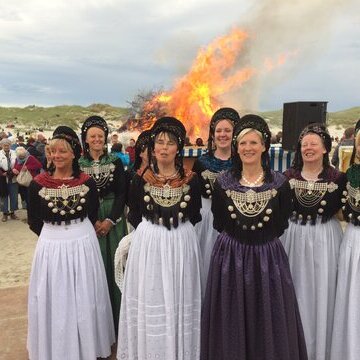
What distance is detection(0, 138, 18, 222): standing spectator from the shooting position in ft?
32.8

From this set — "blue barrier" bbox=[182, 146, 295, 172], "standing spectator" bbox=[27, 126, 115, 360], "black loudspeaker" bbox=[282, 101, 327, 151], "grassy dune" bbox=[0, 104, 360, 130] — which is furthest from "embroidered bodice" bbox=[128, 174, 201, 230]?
"grassy dune" bbox=[0, 104, 360, 130]

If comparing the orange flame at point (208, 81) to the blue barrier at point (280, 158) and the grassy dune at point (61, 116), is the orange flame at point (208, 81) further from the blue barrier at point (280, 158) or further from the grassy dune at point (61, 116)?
the grassy dune at point (61, 116)

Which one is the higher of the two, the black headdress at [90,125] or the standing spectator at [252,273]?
the black headdress at [90,125]

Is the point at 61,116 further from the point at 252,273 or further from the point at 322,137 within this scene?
the point at 252,273

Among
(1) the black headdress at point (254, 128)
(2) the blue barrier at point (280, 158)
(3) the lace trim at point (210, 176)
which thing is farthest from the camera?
(2) the blue barrier at point (280, 158)

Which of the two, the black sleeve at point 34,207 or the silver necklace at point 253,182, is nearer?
the silver necklace at point 253,182

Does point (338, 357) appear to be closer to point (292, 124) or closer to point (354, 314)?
point (354, 314)

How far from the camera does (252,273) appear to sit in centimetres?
300

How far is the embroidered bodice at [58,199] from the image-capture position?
3434 millimetres

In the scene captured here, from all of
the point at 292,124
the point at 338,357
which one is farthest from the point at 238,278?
the point at 292,124

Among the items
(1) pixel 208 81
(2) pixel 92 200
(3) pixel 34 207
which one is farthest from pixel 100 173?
(1) pixel 208 81

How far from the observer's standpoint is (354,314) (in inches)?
129

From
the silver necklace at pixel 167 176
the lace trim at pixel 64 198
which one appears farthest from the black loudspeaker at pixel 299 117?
the lace trim at pixel 64 198

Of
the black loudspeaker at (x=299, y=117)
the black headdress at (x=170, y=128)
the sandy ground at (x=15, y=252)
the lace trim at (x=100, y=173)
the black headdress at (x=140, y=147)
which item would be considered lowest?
the sandy ground at (x=15, y=252)
